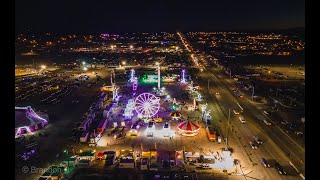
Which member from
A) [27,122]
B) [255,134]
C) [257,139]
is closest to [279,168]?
[257,139]

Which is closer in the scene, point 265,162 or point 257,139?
point 265,162

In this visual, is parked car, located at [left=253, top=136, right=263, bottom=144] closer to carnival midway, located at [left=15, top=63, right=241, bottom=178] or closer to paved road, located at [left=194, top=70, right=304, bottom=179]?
paved road, located at [left=194, top=70, right=304, bottom=179]

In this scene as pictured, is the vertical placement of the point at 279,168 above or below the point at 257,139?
below

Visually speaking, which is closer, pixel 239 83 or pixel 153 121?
pixel 153 121

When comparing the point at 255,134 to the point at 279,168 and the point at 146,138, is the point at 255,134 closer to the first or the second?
the point at 279,168

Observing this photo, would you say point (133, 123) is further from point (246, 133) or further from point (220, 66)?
point (220, 66)

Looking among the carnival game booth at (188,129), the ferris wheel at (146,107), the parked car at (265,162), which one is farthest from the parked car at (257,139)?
the ferris wheel at (146,107)
